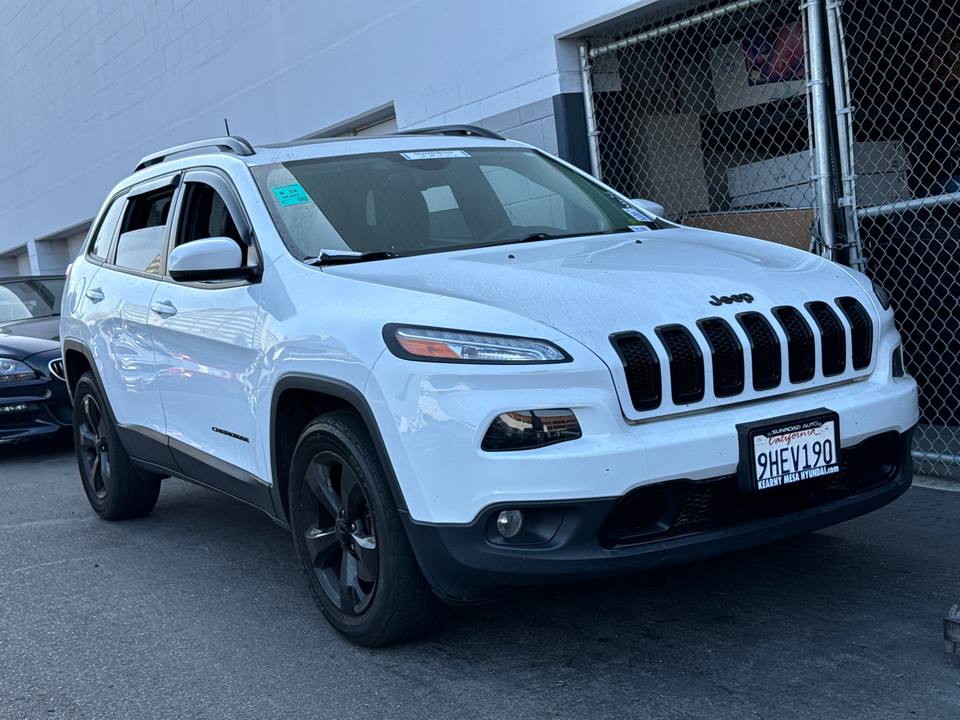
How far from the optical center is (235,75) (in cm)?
1218

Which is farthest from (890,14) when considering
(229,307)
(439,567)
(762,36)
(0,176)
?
(0,176)

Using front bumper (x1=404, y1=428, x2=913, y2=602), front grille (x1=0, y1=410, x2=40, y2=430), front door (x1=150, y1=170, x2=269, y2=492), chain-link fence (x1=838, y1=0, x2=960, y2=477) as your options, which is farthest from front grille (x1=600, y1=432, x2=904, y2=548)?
front grille (x1=0, y1=410, x2=40, y2=430)

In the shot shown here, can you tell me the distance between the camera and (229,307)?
412cm

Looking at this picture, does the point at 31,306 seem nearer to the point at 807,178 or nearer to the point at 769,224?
the point at 769,224

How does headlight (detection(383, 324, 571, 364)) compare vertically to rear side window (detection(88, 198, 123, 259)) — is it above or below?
below

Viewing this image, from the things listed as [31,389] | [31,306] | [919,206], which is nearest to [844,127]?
[919,206]

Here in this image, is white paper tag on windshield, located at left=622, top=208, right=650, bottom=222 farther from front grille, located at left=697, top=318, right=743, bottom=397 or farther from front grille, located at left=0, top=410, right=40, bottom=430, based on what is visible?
front grille, located at left=0, top=410, right=40, bottom=430

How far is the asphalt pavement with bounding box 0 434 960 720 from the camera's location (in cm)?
309

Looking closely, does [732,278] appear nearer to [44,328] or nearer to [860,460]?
[860,460]

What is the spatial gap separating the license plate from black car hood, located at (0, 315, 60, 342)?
6.78 metres

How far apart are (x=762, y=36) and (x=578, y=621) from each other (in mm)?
4767

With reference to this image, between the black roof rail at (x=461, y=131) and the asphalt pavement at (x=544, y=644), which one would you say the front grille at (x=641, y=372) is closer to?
the asphalt pavement at (x=544, y=644)

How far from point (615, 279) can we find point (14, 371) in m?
6.07

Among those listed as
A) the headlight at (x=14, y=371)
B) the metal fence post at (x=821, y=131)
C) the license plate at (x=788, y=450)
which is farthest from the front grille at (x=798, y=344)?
the headlight at (x=14, y=371)
